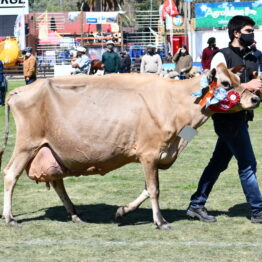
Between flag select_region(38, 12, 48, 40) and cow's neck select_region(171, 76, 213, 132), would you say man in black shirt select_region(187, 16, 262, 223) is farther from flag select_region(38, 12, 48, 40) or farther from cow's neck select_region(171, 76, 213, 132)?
flag select_region(38, 12, 48, 40)

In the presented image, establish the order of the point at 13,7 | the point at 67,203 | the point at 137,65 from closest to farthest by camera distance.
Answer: the point at 67,203
the point at 137,65
the point at 13,7

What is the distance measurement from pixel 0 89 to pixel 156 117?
1954 centimetres

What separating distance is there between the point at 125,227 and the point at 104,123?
1108mm

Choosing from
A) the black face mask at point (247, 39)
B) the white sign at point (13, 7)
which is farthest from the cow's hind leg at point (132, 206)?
the white sign at point (13, 7)

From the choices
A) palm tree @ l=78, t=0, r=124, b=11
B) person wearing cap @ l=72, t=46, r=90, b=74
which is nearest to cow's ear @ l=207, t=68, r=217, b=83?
person wearing cap @ l=72, t=46, r=90, b=74

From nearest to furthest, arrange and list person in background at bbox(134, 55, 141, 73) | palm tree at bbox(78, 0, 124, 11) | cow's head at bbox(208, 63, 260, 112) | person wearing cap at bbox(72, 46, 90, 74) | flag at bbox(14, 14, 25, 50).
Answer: cow's head at bbox(208, 63, 260, 112) → person wearing cap at bbox(72, 46, 90, 74) → person in background at bbox(134, 55, 141, 73) → flag at bbox(14, 14, 25, 50) → palm tree at bbox(78, 0, 124, 11)

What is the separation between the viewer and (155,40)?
52375 mm

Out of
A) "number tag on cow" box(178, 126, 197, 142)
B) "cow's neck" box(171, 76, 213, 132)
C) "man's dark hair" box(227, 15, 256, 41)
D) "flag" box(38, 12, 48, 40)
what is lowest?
"flag" box(38, 12, 48, 40)

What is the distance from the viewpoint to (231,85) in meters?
7.77

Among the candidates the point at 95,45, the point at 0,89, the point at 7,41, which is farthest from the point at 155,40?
the point at 0,89

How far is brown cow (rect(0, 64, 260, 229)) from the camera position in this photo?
7.86 metres

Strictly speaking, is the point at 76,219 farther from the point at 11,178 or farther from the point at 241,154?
the point at 241,154

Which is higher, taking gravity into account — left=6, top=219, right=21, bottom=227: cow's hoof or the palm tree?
the palm tree

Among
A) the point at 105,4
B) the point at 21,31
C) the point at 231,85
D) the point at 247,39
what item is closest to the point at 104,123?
the point at 231,85
